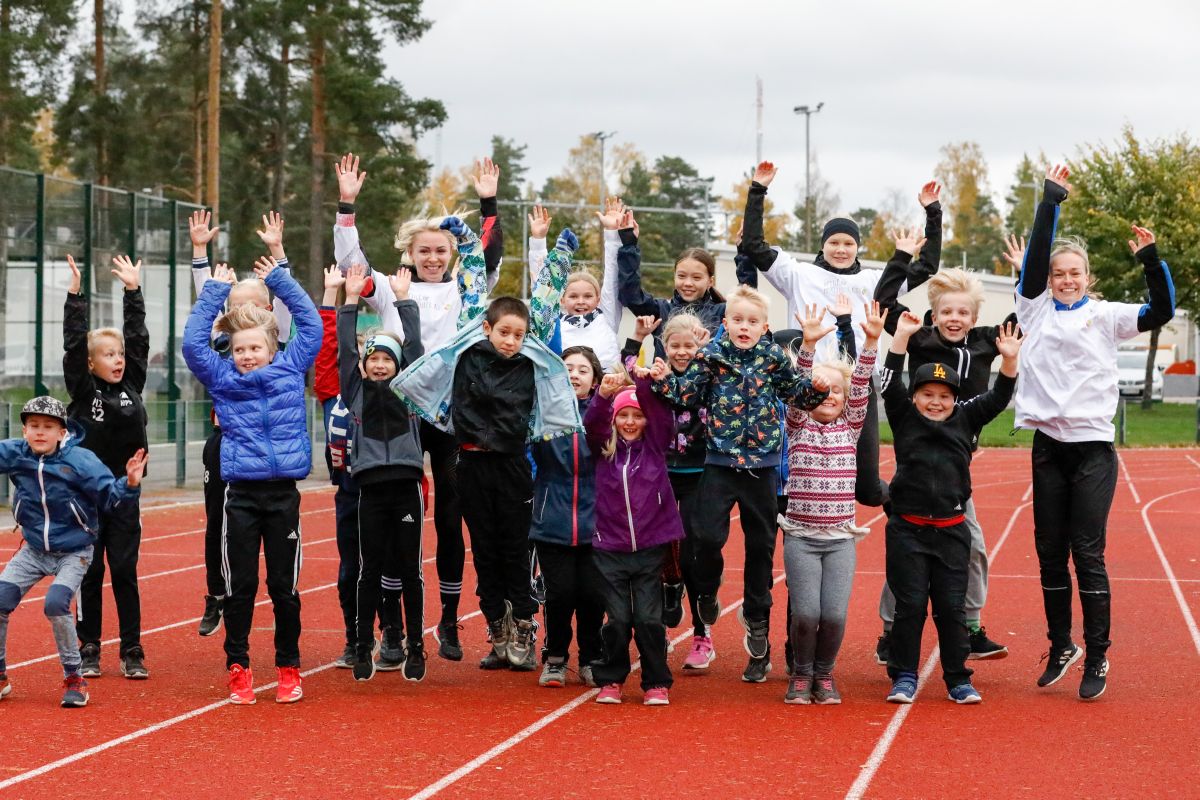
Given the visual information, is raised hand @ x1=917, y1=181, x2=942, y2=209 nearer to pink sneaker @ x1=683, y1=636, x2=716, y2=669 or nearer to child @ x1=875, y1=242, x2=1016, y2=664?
child @ x1=875, y1=242, x2=1016, y2=664

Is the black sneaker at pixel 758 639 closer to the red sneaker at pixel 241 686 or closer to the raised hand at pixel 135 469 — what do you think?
the red sneaker at pixel 241 686

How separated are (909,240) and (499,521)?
8.06 ft

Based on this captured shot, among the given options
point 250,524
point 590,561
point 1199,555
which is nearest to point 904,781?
point 590,561

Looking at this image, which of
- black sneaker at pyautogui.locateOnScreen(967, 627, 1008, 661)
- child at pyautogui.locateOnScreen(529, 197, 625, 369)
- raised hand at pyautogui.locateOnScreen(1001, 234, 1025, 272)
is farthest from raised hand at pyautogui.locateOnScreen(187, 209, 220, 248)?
black sneaker at pyautogui.locateOnScreen(967, 627, 1008, 661)

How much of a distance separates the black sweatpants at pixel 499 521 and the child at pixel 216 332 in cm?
121

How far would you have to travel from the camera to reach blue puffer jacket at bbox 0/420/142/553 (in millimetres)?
6965

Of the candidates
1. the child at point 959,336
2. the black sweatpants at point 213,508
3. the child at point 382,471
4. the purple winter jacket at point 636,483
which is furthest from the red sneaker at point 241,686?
the child at point 959,336

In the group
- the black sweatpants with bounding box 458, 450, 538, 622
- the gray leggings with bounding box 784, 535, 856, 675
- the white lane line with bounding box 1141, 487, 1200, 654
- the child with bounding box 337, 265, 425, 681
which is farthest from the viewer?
the white lane line with bounding box 1141, 487, 1200, 654

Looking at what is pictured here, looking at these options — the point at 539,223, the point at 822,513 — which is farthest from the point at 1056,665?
the point at 539,223

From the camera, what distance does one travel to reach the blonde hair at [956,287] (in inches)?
283

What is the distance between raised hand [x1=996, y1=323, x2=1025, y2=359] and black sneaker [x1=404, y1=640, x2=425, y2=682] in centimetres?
299

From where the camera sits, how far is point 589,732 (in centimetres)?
614

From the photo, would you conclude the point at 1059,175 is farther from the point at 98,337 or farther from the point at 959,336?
the point at 98,337

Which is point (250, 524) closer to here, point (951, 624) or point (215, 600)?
point (215, 600)
